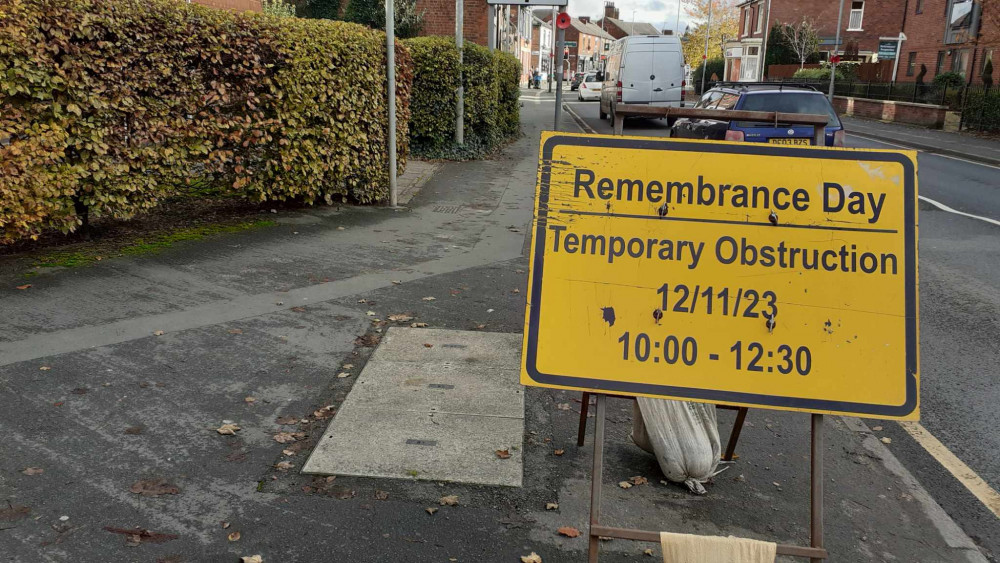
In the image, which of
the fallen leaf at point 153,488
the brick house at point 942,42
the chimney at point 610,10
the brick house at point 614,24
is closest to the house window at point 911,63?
the brick house at point 942,42

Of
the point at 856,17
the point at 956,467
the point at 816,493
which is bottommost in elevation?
the point at 956,467

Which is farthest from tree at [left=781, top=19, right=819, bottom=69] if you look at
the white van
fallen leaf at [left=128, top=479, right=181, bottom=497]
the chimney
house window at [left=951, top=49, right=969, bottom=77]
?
the chimney

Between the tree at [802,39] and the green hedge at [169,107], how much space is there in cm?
4970

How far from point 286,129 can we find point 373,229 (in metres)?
1.49

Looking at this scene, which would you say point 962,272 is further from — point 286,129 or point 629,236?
point 286,129

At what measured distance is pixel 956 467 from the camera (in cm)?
404

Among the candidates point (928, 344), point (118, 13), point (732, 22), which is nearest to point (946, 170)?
point (928, 344)

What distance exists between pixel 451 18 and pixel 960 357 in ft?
71.7

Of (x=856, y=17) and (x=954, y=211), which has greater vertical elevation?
(x=856, y=17)

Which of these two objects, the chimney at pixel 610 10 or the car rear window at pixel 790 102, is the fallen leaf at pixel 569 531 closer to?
the car rear window at pixel 790 102

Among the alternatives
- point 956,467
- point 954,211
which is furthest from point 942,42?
point 956,467

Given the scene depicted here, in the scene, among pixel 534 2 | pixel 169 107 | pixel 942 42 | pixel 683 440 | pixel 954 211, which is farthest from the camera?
pixel 942 42

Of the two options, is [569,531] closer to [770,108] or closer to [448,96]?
[770,108]

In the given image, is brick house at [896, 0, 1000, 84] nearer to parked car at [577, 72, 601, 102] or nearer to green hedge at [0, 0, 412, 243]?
parked car at [577, 72, 601, 102]
